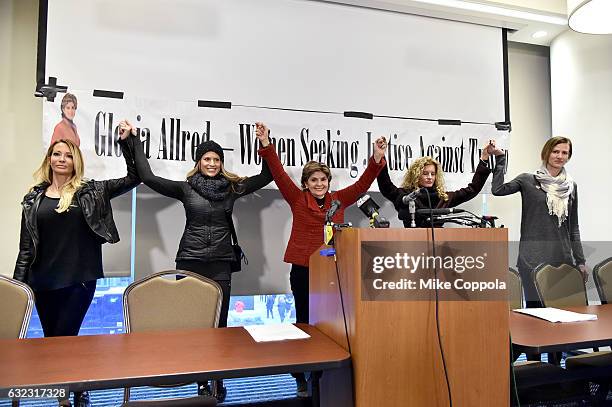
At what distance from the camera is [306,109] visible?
11.5 feet

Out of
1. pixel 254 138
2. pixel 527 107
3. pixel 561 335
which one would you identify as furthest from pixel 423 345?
pixel 527 107

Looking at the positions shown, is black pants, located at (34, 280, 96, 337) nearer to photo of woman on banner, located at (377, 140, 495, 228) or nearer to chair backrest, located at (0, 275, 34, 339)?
chair backrest, located at (0, 275, 34, 339)

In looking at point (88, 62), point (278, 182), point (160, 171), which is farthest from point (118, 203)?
point (278, 182)

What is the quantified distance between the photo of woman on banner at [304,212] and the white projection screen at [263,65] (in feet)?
1.95

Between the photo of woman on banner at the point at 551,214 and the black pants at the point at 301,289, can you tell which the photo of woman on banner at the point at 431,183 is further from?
the black pants at the point at 301,289

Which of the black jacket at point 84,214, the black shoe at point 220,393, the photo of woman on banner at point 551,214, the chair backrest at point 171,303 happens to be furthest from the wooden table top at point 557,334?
the black jacket at point 84,214

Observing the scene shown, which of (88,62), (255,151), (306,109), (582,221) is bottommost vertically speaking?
(582,221)

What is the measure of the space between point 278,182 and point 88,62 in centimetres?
153

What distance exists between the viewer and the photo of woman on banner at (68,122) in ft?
9.52

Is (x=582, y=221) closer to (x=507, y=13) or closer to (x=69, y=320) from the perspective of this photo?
(x=507, y=13)

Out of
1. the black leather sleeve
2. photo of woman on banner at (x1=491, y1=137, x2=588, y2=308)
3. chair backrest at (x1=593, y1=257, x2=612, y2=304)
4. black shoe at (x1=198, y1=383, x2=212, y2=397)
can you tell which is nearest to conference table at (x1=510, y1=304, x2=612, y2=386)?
chair backrest at (x1=593, y1=257, x2=612, y2=304)

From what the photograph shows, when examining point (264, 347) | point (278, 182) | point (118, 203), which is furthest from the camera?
point (118, 203)

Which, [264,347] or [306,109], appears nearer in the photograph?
[264,347]

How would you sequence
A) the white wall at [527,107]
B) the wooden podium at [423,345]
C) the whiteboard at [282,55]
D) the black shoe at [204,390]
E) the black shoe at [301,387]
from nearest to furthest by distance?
the wooden podium at [423,345] → the black shoe at [204,390] → the black shoe at [301,387] → the whiteboard at [282,55] → the white wall at [527,107]
